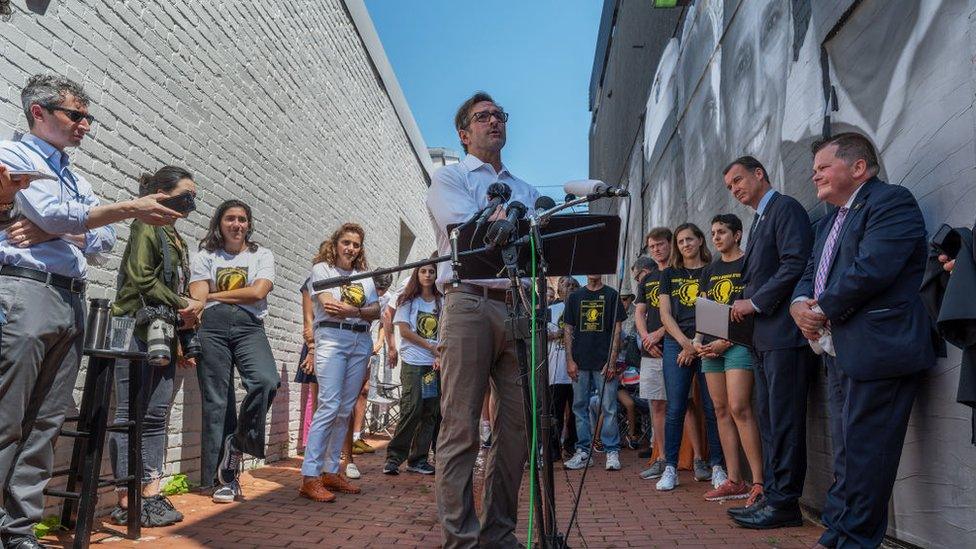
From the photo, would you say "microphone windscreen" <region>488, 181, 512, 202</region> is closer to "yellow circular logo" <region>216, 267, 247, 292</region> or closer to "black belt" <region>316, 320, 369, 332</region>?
"black belt" <region>316, 320, 369, 332</region>

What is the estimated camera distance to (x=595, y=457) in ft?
25.0

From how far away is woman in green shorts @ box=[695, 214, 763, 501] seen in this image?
14.9 feet

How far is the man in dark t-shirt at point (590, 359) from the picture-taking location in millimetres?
6801

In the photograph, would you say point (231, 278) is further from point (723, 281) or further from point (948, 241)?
point (948, 241)

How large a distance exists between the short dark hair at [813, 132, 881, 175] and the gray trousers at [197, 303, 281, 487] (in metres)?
3.67

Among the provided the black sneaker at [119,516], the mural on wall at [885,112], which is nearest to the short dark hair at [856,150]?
the mural on wall at [885,112]

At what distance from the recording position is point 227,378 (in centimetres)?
499

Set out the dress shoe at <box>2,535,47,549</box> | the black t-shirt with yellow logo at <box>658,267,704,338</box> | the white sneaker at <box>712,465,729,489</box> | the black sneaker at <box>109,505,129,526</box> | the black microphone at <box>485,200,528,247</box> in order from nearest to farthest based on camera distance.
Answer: the black microphone at <box>485,200,528,247</box> < the dress shoe at <box>2,535,47,549</box> < the black sneaker at <box>109,505,129,526</box> < the white sneaker at <box>712,465,729,489</box> < the black t-shirt with yellow logo at <box>658,267,704,338</box>

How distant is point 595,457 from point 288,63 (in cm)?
504

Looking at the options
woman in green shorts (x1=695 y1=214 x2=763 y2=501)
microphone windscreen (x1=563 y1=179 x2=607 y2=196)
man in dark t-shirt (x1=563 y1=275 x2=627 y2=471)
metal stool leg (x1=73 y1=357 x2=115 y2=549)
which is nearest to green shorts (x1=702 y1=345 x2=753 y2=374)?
woman in green shorts (x1=695 y1=214 x2=763 y2=501)

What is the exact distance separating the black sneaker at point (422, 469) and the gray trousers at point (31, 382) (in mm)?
3614

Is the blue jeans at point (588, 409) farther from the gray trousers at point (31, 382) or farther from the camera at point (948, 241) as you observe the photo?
the gray trousers at point (31, 382)

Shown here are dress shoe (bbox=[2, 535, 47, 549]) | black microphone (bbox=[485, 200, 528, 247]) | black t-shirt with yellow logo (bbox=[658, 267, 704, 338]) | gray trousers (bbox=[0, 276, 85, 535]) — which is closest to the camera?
black microphone (bbox=[485, 200, 528, 247])

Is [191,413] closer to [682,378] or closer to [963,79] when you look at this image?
[682,378]
